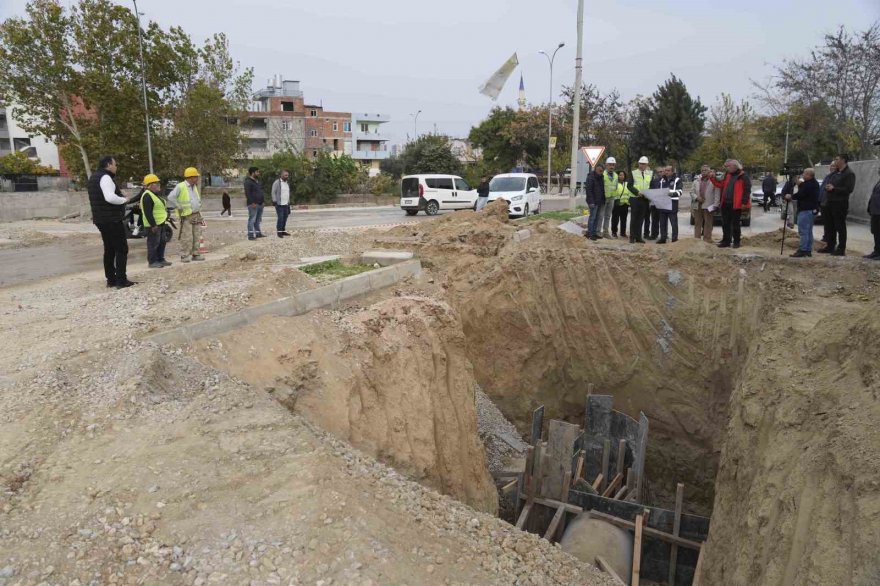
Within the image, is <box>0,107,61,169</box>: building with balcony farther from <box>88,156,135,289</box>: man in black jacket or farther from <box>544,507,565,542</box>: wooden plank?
<box>544,507,565,542</box>: wooden plank

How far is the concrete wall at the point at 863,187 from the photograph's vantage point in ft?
57.5

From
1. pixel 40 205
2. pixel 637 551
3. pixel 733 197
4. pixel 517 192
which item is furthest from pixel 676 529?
pixel 40 205

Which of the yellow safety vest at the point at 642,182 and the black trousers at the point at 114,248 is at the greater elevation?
the yellow safety vest at the point at 642,182

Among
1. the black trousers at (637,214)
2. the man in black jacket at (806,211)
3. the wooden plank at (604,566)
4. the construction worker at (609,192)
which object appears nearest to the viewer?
the wooden plank at (604,566)

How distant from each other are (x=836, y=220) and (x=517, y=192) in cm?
1211

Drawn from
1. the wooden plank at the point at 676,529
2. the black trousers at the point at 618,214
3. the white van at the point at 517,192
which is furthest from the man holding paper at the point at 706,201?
the white van at the point at 517,192

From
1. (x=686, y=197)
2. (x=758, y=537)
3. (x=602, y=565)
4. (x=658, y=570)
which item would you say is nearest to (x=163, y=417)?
(x=758, y=537)

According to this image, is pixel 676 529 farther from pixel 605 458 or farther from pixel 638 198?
pixel 638 198

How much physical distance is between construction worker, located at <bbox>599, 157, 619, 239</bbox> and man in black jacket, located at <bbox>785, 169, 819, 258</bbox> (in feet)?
11.0

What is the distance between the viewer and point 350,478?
13.2 feet

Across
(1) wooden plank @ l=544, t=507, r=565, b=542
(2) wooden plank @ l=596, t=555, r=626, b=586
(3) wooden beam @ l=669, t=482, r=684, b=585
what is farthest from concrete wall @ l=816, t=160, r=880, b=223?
(2) wooden plank @ l=596, t=555, r=626, b=586

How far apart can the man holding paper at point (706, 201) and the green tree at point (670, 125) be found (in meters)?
26.8

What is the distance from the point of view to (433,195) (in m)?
25.2

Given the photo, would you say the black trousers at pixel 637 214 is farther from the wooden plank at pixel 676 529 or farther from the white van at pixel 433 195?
the white van at pixel 433 195
